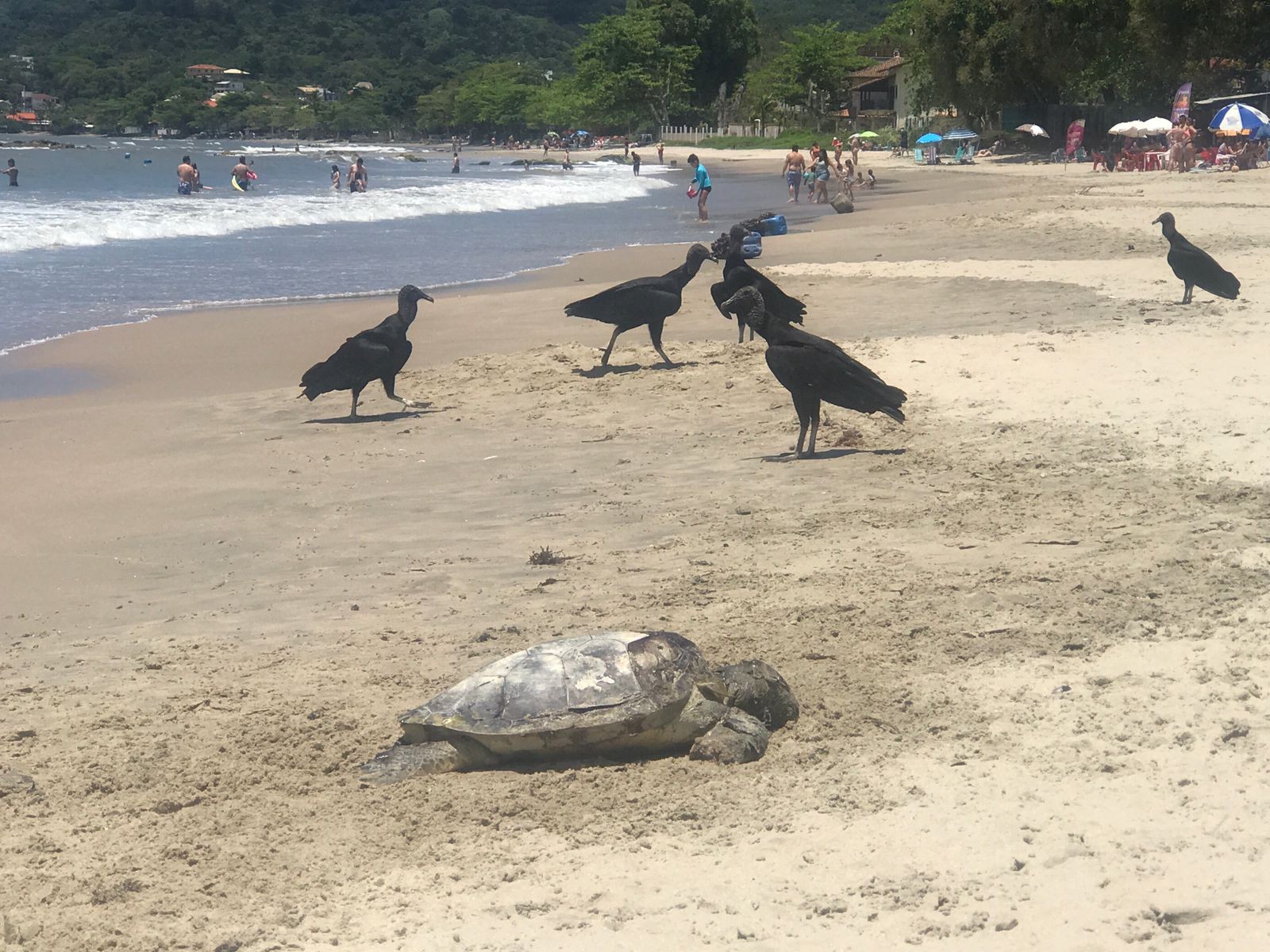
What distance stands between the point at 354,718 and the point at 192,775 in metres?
0.60

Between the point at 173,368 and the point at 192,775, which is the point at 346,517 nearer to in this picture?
the point at 192,775

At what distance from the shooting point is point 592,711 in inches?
169

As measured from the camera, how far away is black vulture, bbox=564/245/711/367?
11.2m

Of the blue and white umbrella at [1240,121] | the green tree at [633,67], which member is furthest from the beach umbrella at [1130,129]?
the green tree at [633,67]

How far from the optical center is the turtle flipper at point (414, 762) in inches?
171

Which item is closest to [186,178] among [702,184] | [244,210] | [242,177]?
[242,177]

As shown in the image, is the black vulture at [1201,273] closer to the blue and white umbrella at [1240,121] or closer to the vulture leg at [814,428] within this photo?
the vulture leg at [814,428]

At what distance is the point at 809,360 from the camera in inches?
303

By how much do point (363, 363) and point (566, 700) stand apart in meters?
6.13

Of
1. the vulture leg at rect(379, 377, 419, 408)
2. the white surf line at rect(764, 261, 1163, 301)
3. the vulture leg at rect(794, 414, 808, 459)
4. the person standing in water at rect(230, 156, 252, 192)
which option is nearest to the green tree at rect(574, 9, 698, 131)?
the person standing in water at rect(230, 156, 252, 192)

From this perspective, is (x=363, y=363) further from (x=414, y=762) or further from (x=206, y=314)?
(x=206, y=314)

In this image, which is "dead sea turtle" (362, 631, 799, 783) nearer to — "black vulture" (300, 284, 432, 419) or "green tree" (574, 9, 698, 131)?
"black vulture" (300, 284, 432, 419)

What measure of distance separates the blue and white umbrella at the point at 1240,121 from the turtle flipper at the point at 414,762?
33636mm

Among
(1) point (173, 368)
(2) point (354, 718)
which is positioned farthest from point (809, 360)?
(1) point (173, 368)
